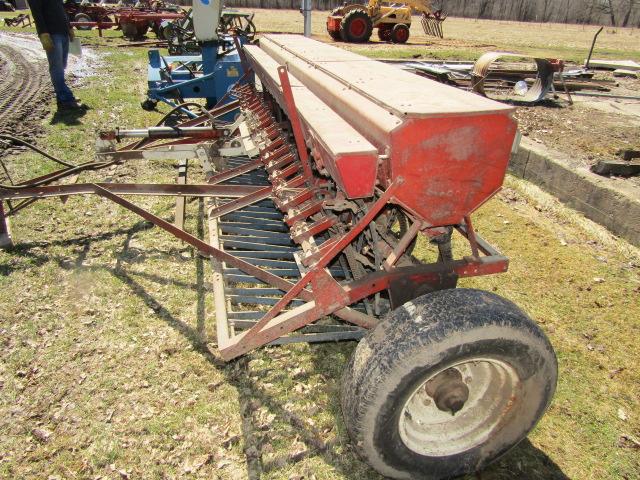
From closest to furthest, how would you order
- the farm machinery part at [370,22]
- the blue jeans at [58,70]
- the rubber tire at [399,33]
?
1. the blue jeans at [58,70]
2. the farm machinery part at [370,22]
3. the rubber tire at [399,33]

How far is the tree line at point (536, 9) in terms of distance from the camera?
109 feet

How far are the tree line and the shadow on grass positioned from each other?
35197mm

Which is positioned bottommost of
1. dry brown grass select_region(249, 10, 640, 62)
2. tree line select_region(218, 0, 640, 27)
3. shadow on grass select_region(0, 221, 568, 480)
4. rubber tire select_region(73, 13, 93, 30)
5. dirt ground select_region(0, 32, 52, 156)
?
shadow on grass select_region(0, 221, 568, 480)

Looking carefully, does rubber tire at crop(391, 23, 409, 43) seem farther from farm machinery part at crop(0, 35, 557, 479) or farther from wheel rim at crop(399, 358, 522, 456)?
wheel rim at crop(399, 358, 522, 456)

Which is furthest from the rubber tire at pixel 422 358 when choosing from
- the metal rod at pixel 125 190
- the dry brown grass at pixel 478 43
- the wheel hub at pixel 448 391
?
the dry brown grass at pixel 478 43

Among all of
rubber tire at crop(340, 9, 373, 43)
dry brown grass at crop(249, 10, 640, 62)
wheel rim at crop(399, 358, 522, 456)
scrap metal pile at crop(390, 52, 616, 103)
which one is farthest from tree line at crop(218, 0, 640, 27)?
wheel rim at crop(399, 358, 522, 456)

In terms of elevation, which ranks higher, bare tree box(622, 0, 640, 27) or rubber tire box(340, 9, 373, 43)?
bare tree box(622, 0, 640, 27)

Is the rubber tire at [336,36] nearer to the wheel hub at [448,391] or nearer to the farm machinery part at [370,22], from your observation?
the farm machinery part at [370,22]

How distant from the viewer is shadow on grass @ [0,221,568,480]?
2.31 metres

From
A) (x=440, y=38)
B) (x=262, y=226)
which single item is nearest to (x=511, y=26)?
(x=440, y=38)

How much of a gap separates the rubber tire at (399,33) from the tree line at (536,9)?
17628 mm

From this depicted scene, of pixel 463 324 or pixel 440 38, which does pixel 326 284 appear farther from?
pixel 440 38

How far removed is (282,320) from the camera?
2.22 m

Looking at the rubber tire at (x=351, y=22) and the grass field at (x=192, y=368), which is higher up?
the rubber tire at (x=351, y=22)
